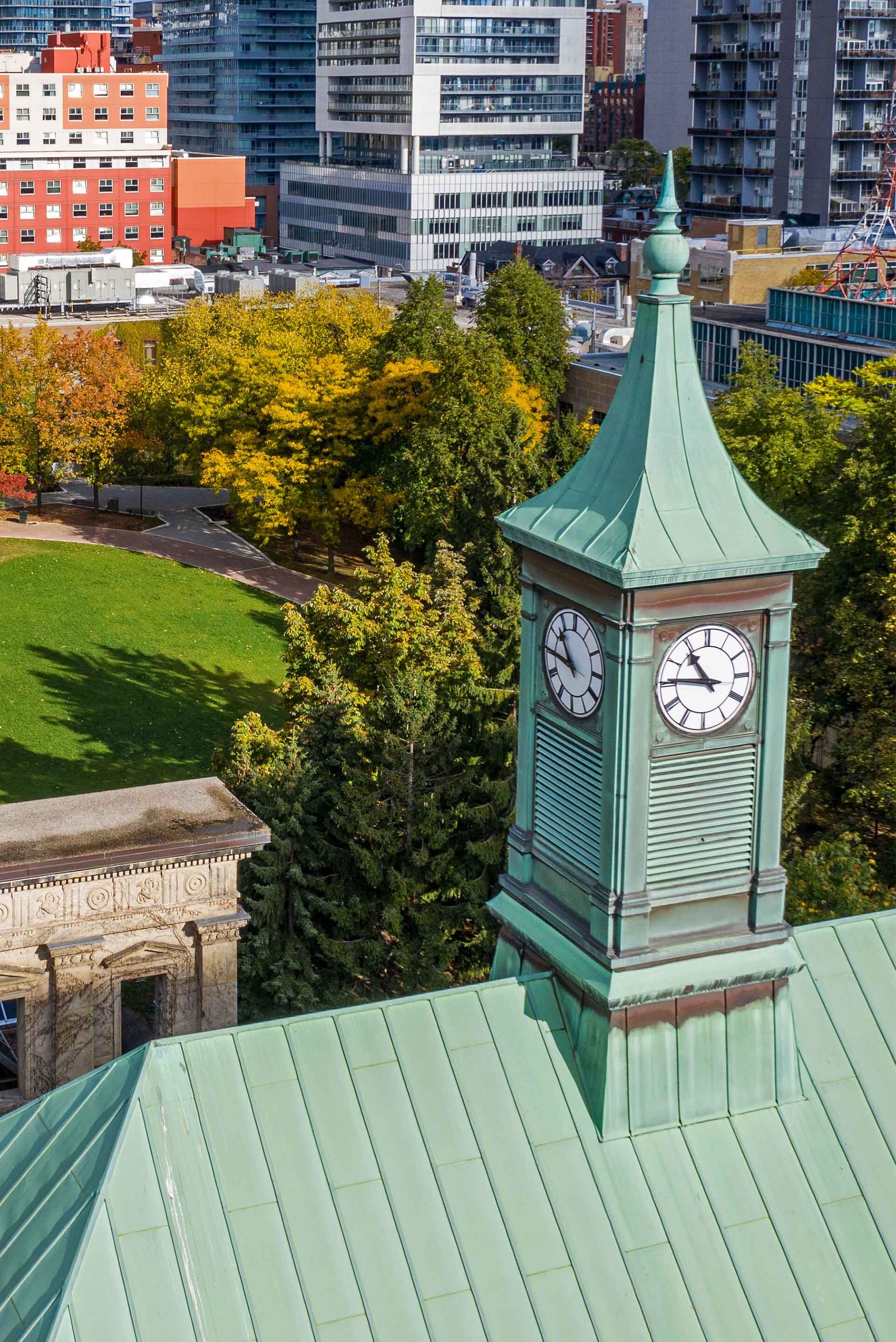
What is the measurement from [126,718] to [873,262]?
180ft

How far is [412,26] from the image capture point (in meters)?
198

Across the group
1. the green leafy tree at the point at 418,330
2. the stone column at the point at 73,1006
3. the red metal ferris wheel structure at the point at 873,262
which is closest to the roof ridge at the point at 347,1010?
the stone column at the point at 73,1006

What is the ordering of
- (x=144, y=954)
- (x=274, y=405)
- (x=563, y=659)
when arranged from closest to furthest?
(x=563, y=659) < (x=144, y=954) < (x=274, y=405)

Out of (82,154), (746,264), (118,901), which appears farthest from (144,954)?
(82,154)

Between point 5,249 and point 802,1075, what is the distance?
16478 cm

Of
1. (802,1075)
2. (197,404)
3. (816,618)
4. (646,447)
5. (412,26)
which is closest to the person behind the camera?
(646,447)

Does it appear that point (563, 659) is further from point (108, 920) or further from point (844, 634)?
point (844, 634)

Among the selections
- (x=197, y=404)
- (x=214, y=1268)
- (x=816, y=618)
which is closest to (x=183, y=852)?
(x=214, y=1268)

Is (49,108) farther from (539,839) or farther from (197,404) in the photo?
(539,839)

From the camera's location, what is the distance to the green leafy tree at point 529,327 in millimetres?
84438

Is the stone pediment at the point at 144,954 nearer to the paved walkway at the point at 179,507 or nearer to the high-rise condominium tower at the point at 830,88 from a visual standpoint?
the paved walkway at the point at 179,507

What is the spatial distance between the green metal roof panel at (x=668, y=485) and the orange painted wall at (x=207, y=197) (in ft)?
592

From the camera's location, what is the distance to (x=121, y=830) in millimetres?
33344

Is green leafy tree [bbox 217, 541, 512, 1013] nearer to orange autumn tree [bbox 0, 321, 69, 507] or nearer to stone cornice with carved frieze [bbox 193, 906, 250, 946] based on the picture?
stone cornice with carved frieze [bbox 193, 906, 250, 946]
